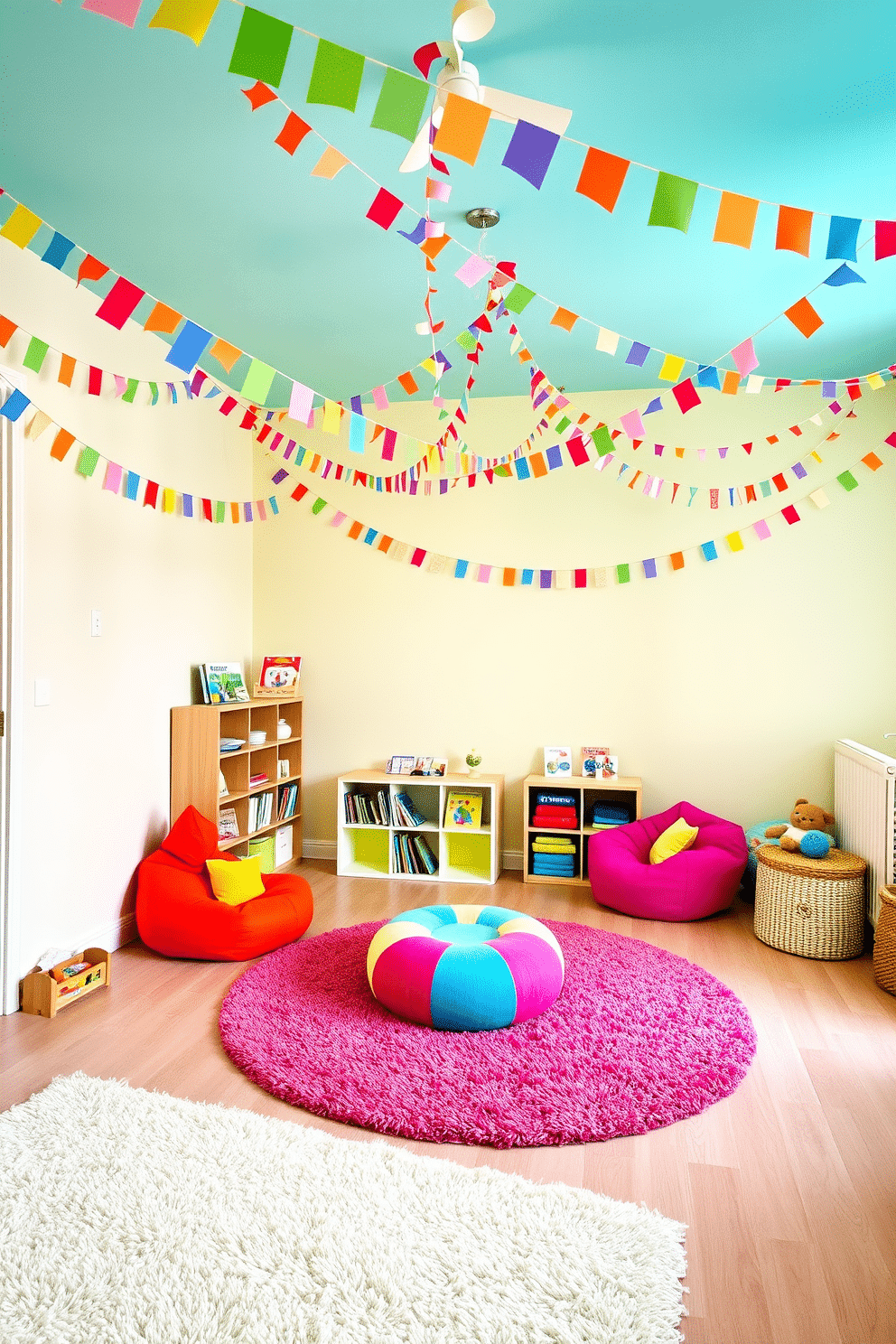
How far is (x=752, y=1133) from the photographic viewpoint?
2.20 meters

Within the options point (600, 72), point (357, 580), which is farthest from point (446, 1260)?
point (357, 580)

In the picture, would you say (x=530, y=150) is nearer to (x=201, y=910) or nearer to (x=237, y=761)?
(x=201, y=910)

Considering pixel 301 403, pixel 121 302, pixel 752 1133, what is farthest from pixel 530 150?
pixel 752 1133

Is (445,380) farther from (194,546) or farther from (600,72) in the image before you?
(600,72)

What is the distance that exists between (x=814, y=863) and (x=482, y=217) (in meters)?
2.87

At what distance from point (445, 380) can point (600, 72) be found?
254 cm

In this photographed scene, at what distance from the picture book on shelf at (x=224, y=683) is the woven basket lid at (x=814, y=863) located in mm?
2740

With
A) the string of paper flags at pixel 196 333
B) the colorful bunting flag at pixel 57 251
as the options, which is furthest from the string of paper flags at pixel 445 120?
the colorful bunting flag at pixel 57 251

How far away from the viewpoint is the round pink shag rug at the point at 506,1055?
2238 millimetres

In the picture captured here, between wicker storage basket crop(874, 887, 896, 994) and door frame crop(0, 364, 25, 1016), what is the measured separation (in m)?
3.15

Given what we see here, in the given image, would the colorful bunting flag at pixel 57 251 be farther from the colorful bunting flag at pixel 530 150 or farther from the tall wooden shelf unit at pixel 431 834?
the tall wooden shelf unit at pixel 431 834

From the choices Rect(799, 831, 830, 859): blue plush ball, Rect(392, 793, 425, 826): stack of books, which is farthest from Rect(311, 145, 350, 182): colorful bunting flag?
Rect(392, 793, 425, 826): stack of books

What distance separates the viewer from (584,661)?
484 centimetres

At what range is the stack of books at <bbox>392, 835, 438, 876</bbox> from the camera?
4.74 meters
